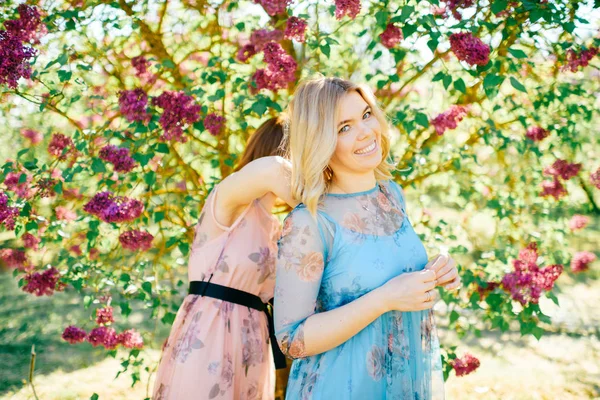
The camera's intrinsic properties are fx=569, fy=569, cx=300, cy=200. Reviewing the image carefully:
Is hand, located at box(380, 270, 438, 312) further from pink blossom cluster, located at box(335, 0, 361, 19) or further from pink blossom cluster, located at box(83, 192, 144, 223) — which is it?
pink blossom cluster, located at box(83, 192, 144, 223)

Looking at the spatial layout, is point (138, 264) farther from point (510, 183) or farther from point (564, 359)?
point (564, 359)

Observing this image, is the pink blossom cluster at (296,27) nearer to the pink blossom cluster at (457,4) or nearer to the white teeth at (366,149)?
the pink blossom cluster at (457,4)

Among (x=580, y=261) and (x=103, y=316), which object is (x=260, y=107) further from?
(x=580, y=261)

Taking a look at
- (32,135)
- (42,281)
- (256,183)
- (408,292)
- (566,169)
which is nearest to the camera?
(408,292)

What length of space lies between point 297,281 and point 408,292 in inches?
11.8

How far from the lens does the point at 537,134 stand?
118 inches

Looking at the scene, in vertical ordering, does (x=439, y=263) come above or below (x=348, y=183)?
below

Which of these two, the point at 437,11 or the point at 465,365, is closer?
the point at 437,11

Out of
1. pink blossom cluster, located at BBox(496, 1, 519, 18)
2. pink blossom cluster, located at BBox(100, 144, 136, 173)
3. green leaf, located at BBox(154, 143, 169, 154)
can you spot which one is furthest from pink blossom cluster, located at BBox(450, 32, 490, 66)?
pink blossom cluster, located at BBox(100, 144, 136, 173)

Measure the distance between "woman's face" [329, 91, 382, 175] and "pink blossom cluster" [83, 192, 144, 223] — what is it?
1.02 metres

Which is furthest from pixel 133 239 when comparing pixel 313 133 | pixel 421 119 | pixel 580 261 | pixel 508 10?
pixel 580 261

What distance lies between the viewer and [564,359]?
4516 mm

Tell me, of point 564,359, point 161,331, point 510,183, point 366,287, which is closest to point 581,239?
point 564,359

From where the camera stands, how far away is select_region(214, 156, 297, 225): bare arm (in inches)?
74.0
